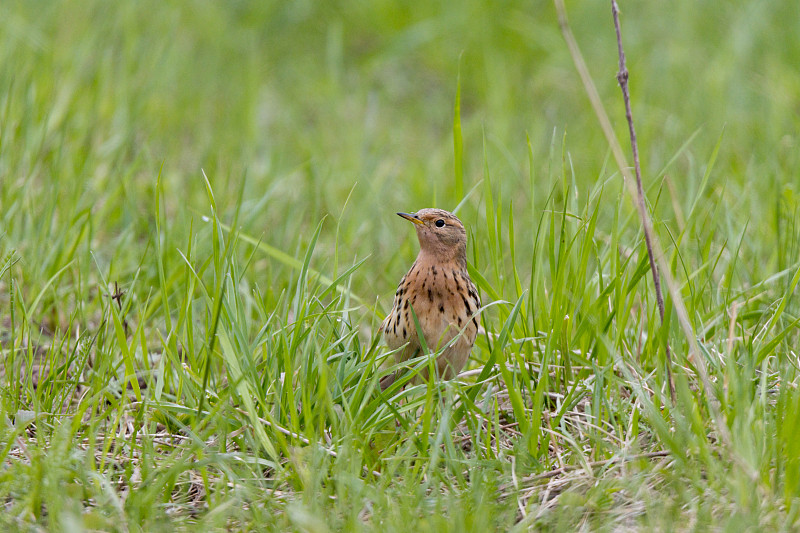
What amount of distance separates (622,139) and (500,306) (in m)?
3.03

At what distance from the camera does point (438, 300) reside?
4578 millimetres

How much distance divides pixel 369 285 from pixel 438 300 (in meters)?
1.24

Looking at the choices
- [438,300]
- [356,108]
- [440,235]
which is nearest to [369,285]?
[440,235]

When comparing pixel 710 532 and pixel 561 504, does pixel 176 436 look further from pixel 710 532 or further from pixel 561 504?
pixel 710 532

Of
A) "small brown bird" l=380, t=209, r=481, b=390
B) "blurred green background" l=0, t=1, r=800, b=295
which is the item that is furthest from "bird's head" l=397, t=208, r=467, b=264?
"blurred green background" l=0, t=1, r=800, b=295

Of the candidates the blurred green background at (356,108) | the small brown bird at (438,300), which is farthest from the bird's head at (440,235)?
Result: the blurred green background at (356,108)

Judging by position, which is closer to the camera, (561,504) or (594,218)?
(561,504)

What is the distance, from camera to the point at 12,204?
17.9 ft

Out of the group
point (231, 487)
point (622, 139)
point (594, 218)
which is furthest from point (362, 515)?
→ point (622, 139)

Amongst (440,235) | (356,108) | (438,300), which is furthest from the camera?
(356,108)

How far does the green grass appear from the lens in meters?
3.56

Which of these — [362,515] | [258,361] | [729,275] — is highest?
[729,275]

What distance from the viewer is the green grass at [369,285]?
11.7 feet

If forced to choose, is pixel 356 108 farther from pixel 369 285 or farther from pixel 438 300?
pixel 438 300
